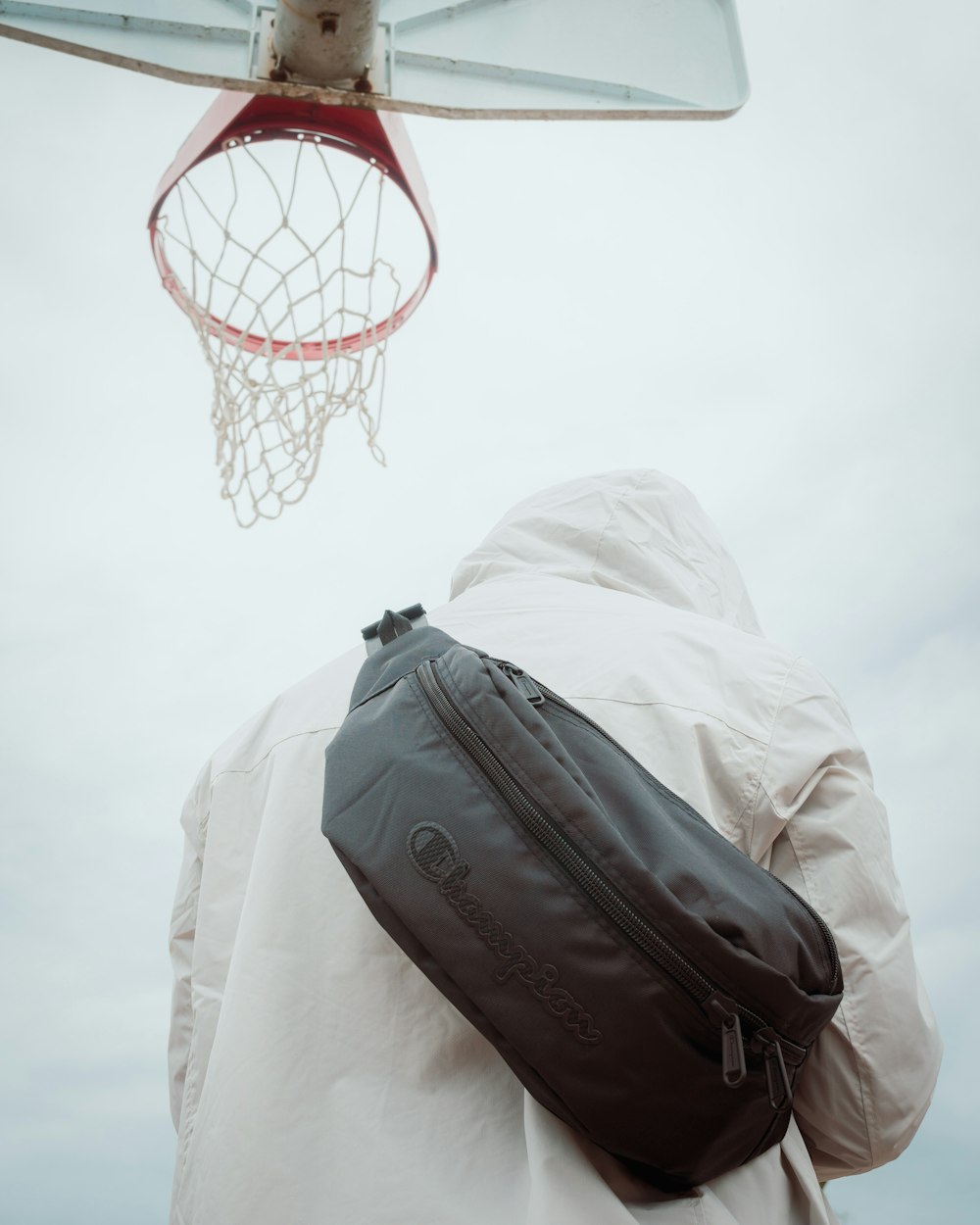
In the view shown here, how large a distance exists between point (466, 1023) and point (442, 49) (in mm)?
1455

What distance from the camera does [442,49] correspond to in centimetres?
163

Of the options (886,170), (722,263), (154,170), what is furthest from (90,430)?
(886,170)

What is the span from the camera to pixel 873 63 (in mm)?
4598

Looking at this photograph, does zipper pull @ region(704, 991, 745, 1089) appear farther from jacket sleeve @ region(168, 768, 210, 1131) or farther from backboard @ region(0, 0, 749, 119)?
backboard @ region(0, 0, 749, 119)

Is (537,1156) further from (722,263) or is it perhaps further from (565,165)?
(722,263)

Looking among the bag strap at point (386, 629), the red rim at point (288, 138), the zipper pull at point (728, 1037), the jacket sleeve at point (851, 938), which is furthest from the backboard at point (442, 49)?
the zipper pull at point (728, 1037)

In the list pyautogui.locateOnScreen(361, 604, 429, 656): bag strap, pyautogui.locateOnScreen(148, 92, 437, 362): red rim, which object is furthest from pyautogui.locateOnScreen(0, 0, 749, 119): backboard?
pyautogui.locateOnScreen(361, 604, 429, 656): bag strap

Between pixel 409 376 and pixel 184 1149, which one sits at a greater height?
pixel 409 376

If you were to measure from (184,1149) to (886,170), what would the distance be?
5.78m

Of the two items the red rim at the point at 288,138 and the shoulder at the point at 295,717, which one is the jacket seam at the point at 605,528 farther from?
the red rim at the point at 288,138

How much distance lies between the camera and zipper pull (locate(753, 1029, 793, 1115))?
870 millimetres

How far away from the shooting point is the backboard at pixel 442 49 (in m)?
1.44

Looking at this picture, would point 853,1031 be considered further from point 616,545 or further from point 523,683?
point 616,545

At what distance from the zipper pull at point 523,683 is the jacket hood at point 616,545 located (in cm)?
52
